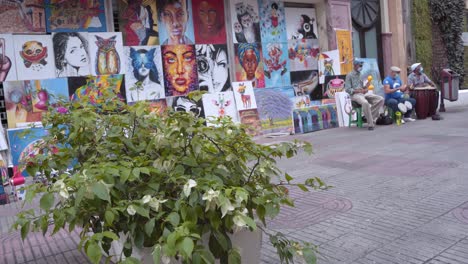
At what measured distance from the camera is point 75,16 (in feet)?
29.7

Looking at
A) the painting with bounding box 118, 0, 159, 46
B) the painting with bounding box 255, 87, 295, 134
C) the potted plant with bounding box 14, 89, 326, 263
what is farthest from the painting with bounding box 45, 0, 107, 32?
the potted plant with bounding box 14, 89, 326, 263

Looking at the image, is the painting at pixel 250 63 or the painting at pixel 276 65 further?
the painting at pixel 276 65

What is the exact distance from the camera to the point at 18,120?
27.5 feet

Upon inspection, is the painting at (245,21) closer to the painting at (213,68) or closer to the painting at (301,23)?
the painting at (213,68)

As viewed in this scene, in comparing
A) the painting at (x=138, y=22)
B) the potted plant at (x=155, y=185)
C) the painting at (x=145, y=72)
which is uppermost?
the painting at (x=138, y=22)

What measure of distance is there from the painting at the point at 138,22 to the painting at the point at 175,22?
0.52 ft

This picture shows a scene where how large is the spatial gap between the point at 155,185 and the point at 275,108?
956 cm

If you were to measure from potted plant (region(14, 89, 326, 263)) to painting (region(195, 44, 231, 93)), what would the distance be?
7847mm

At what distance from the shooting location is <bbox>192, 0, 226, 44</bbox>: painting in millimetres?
10836

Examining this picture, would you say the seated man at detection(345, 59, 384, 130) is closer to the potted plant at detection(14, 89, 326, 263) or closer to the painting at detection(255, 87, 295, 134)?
the painting at detection(255, 87, 295, 134)

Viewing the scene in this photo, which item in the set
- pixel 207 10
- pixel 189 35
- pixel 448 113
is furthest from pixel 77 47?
pixel 448 113

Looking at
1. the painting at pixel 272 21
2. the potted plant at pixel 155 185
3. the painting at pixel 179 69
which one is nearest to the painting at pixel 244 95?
the painting at pixel 179 69

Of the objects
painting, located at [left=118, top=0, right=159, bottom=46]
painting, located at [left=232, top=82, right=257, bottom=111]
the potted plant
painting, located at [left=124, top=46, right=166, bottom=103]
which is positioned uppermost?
painting, located at [left=118, top=0, right=159, bottom=46]

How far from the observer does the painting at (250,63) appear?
11.4m
